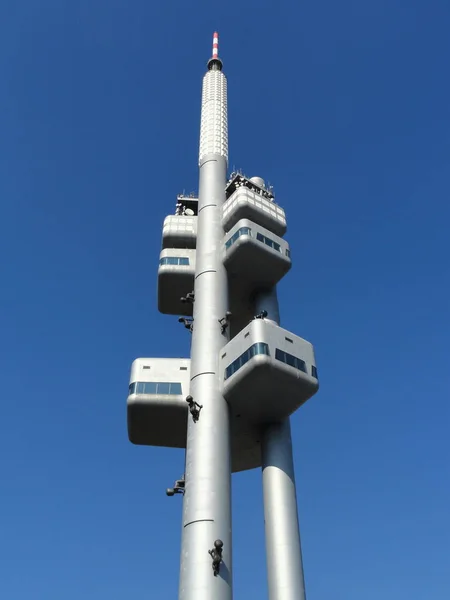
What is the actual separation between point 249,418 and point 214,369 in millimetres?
4342

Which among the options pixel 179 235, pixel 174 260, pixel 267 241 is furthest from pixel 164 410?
pixel 179 235

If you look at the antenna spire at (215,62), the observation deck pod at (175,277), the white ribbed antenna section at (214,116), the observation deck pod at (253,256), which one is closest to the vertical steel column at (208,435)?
the observation deck pod at (253,256)

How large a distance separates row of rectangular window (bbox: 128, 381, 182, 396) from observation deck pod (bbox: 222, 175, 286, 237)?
51.6ft

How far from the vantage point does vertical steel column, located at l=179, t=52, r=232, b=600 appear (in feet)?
106

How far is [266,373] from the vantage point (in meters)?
37.3

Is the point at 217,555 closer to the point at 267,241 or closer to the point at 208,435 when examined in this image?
the point at 208,435

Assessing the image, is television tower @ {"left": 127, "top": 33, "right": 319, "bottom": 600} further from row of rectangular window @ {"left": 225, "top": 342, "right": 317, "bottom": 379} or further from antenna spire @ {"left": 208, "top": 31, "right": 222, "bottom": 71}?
antenna spire @ {"left": 208, "top": 31, "right": 222, "bottom": 71}

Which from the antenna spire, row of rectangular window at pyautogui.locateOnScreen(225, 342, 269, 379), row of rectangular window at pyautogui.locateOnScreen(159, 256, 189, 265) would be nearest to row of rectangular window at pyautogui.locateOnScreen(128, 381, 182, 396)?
row of rectangular window at pyautogui.locateOnScreen(225, 342, 269, 379)

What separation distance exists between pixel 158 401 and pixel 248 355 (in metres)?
7.96

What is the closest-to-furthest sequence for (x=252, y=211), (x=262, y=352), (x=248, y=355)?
(x=262, y=352) → (x=248, y=355) → (x=252, y=211)

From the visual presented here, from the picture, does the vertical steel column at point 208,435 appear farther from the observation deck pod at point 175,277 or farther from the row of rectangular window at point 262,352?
the observation deck pod at point 175,277

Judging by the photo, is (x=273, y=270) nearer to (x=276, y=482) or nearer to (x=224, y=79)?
(x=276, y=482)

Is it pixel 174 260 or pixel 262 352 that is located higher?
pixel 174 260

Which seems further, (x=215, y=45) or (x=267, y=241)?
(x=215, y=45)
